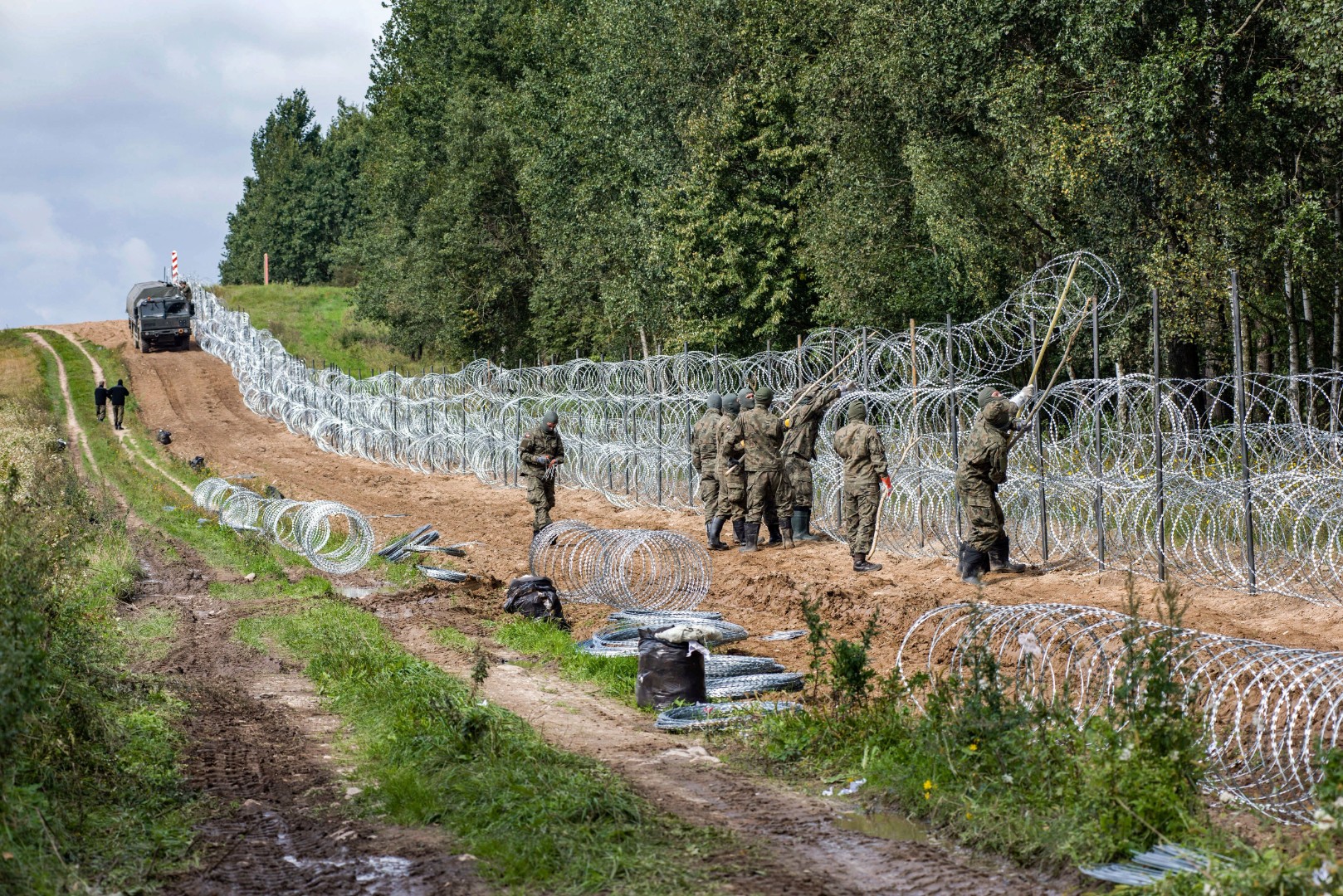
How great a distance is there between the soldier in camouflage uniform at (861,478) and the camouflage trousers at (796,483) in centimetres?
205

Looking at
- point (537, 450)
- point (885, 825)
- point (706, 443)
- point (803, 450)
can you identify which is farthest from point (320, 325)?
point (885, 825)

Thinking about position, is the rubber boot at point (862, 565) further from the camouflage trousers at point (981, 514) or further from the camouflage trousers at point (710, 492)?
the camouflage trousers at point (710, 492)

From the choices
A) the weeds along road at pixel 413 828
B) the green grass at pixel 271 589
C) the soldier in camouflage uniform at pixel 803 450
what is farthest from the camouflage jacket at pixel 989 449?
the green grass at pixel 271 589

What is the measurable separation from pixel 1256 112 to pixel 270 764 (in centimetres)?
1857

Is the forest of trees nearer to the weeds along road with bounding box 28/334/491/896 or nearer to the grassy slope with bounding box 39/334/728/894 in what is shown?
the grassy slope with bounding box 39/334/728/894

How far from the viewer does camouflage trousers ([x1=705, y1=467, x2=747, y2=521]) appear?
55.6 ft

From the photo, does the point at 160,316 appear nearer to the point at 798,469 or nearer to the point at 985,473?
the point at 798,469

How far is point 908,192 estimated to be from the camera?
96.1 feet

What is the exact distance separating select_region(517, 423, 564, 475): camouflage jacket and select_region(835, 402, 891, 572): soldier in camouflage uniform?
4.63 meters

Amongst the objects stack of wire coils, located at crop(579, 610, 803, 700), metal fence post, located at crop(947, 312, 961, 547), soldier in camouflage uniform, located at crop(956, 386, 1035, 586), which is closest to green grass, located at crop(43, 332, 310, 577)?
stack of wire coils, located at crop(579, 610, 803, 700)

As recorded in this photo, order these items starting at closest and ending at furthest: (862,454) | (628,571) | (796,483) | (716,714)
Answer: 1. (716,714)
2. (628,571)
3. (862,454)
4. (796,483)

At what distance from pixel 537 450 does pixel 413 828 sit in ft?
36.9

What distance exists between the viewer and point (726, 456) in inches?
668

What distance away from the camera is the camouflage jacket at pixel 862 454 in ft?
48.0
